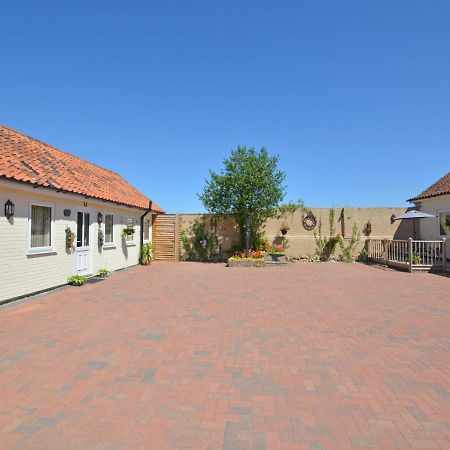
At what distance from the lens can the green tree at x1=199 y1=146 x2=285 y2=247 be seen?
16.2m

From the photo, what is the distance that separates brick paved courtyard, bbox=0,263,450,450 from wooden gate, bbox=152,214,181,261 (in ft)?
33.9

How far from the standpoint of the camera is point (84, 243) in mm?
11148

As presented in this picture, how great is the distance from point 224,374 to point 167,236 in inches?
577

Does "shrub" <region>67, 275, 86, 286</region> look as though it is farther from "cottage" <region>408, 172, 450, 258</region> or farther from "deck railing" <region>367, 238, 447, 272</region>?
"cottage" <region>408, 172, 450, 258</region>

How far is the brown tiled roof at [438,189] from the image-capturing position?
50.6 feet

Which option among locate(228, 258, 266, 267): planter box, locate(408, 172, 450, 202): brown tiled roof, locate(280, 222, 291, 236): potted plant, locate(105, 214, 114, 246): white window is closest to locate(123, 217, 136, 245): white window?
locate(105, 214, 114, 246): white window

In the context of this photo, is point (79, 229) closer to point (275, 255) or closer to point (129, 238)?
point (129, 238)

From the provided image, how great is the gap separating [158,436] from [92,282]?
8.71 meters

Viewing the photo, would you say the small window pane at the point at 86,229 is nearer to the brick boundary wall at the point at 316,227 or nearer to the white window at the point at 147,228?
the white window at the point at 147,228

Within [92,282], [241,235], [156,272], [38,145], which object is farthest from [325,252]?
[38,145]

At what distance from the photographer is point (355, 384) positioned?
3734 mm

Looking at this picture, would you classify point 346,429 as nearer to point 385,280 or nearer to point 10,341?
point 10,341

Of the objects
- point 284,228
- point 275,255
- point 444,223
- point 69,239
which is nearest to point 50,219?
point 69,239

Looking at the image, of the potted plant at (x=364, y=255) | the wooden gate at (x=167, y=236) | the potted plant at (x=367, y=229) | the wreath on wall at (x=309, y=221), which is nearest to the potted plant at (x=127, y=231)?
the wooden gate at (x=167, y=236)
